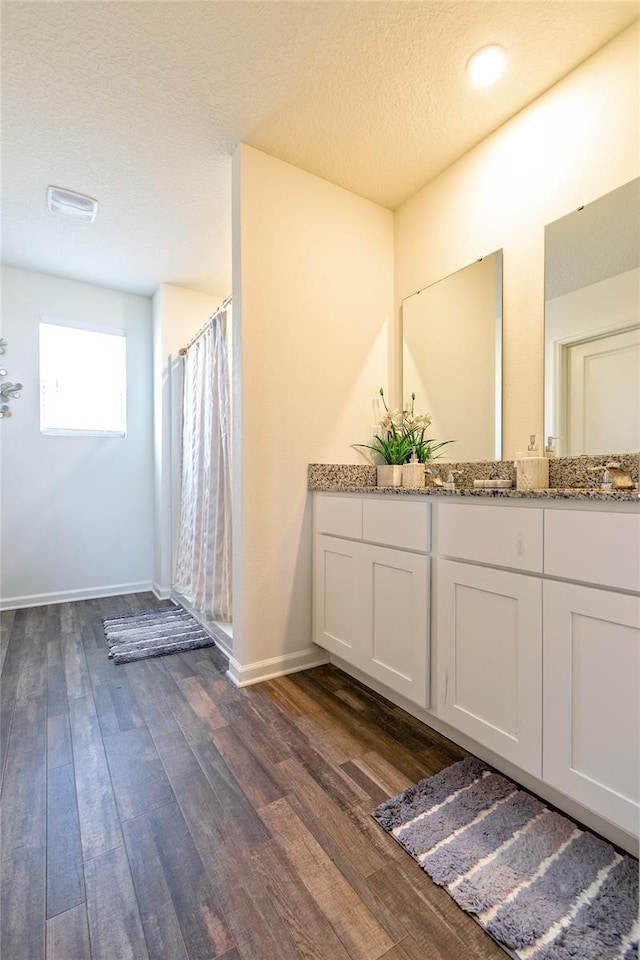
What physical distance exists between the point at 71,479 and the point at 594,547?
138 inches

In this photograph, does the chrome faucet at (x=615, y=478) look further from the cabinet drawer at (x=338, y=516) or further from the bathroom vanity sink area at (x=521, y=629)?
the cabinet drawer at (x=338, y=516)

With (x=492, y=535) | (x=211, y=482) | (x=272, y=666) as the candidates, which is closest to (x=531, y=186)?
(x=492, y=535)

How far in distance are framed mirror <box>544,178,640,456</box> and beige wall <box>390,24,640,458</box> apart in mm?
60

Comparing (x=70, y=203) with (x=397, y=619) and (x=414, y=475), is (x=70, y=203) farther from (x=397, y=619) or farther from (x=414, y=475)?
(x=397, y=619)

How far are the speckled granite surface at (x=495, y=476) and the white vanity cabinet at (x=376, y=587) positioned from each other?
0.28 feet

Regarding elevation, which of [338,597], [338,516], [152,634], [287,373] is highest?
[287,373]

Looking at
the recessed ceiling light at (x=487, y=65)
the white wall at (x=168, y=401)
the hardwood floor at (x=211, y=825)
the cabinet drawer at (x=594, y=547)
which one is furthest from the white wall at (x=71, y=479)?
the cabinet drawer at (x=594, y=547)

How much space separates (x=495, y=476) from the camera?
185 centimetres

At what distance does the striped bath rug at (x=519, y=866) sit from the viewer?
86cm

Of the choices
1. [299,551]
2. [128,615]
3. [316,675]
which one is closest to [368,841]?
[316,675]

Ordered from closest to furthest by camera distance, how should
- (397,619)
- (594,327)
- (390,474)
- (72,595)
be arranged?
(594,327) < (397,619) < (390,474) < (72,595)

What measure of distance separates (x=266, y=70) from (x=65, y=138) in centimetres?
101

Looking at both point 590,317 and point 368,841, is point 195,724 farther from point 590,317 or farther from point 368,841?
point 590,317

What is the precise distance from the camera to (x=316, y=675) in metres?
2.06
